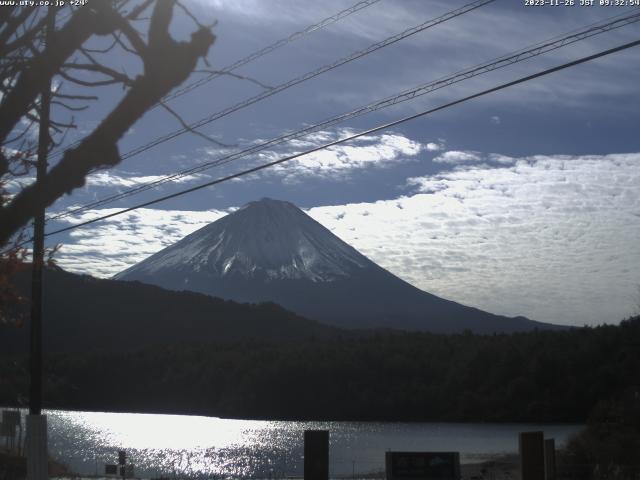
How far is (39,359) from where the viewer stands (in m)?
15.9

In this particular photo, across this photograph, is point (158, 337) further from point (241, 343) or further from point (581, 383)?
point (581, 383)

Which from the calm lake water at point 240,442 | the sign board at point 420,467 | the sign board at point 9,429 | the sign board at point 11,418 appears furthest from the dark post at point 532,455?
the calm lake water at point 240,442

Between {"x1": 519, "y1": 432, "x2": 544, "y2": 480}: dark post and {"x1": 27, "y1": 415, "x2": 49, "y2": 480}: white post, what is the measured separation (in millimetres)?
7712

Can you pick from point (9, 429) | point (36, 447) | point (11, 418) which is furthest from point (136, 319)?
point (36, 447)

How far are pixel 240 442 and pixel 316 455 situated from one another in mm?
44791

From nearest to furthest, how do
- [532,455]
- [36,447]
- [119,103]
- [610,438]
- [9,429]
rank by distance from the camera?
[119,103], [36,447], [532,455], [9,429], [610,438]

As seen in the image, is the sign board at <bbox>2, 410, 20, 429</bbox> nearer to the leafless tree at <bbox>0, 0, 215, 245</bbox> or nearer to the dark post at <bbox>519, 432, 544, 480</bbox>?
the dark post at <bbox>519, 432, 544, 480</bbox>

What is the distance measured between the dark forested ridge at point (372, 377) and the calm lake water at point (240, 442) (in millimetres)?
2735

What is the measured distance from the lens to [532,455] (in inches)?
585

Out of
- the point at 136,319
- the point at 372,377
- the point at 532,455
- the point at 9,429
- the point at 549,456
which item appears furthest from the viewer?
the point at 136,319

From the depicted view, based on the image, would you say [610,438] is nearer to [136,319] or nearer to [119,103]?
[119,103]

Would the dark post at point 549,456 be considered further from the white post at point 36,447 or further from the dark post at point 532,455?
the white post at point 36,447

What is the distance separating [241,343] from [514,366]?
35.9m

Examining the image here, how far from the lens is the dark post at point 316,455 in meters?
13.9
